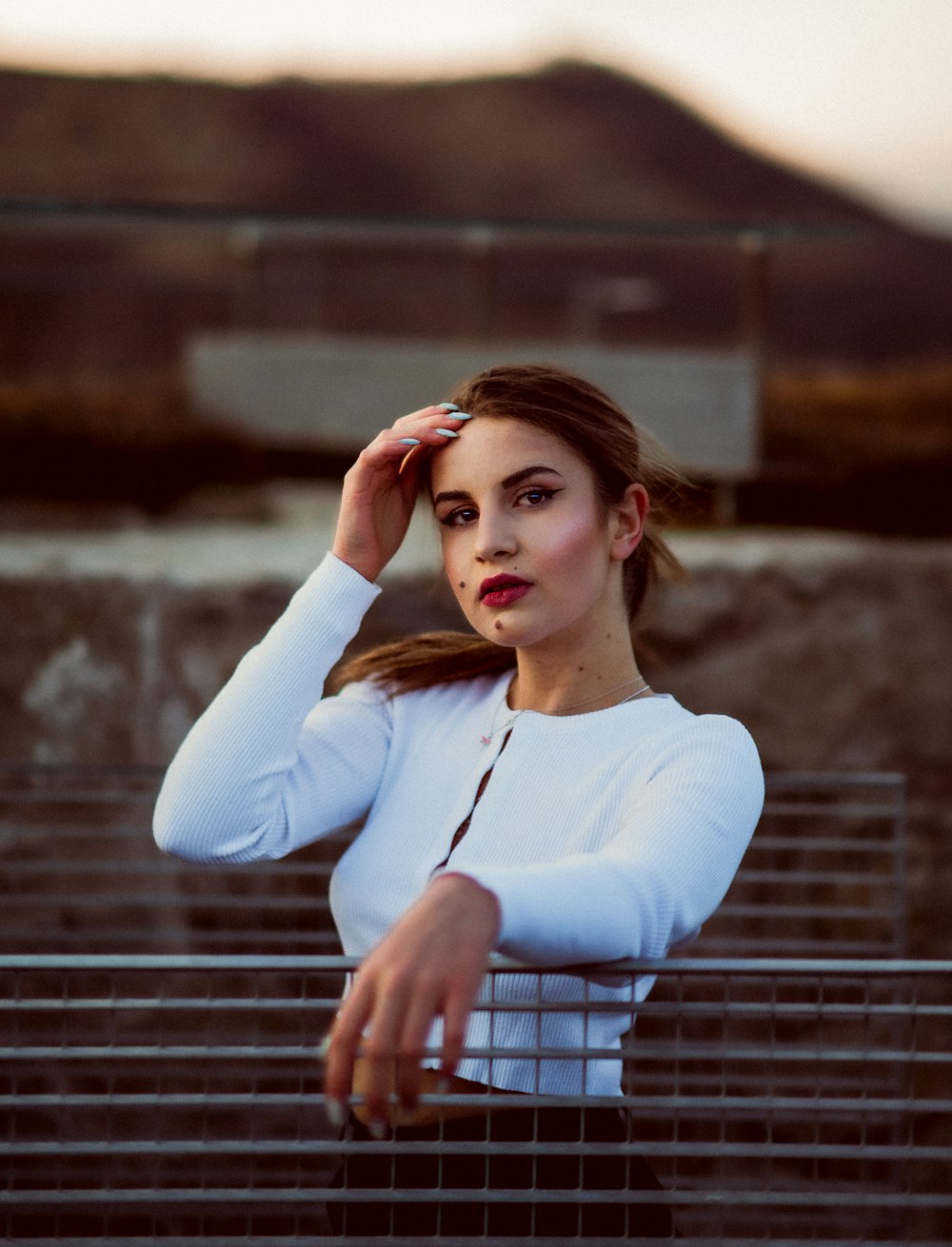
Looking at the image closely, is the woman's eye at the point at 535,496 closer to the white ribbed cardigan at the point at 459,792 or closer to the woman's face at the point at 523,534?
the woman's face at the point at 523,534

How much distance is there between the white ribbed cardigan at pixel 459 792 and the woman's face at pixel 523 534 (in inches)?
5.4

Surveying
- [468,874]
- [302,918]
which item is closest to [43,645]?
[302,918]

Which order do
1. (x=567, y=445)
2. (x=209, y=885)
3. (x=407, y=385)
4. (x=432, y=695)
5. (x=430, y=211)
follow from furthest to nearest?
(x=430, y=211)
(x=407, y=385)
(x=209, y=885)
(x=432, y=695)
(x=567, y=445)

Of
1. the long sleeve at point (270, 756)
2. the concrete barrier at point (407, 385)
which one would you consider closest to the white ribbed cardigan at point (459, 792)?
the long sleeve at point (270, 756)

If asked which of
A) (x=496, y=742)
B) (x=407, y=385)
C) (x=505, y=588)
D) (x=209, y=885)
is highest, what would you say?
(x=407, y=385)

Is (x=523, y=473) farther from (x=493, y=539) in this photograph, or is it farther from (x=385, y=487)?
(x=385, y=487)

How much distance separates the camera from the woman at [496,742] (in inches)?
53.2

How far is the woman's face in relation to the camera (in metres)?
1.47

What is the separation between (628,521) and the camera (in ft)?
5.19

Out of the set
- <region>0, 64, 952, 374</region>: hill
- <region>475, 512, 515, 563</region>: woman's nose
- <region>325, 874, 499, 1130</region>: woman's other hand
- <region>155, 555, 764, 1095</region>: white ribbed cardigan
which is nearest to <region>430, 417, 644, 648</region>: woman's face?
<region>475, 512, 515, 563</region>: woman's nose

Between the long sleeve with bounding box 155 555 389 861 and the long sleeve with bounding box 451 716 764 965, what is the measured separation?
262 mm

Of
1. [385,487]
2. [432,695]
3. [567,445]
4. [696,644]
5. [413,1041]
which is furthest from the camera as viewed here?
[696,644]

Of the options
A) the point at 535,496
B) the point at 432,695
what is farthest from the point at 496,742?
the point at 535,496

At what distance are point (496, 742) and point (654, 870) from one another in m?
0.41
